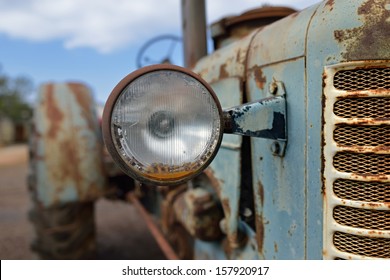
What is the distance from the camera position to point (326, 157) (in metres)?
1.10

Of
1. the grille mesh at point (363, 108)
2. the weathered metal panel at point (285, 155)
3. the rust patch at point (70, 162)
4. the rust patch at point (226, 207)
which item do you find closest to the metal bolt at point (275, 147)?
the weathered metal panel at point (285, 155)

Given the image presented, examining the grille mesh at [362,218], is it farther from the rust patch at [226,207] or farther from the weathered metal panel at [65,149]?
the weathered metal panel at [65,149]

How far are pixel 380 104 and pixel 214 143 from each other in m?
0.43

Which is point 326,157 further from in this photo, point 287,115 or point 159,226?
point 159,226

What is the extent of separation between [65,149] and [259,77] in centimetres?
160

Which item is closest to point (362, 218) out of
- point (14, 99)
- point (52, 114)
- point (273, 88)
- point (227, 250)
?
point (273, 88)

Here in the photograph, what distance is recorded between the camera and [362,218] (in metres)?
1.09

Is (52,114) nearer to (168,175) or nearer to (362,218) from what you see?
(168,175)

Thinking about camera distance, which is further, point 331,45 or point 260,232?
point 260,232

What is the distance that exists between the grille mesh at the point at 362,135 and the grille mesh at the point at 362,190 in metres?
0.10

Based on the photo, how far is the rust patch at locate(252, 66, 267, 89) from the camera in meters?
1.36

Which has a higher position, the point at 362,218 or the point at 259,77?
the point at 259,77

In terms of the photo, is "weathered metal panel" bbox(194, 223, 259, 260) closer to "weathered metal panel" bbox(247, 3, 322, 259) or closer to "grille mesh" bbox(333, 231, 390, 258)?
"weathered metal panel" bbox(247, 3, 322, 259)

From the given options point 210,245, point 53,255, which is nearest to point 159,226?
point 53,255
